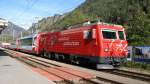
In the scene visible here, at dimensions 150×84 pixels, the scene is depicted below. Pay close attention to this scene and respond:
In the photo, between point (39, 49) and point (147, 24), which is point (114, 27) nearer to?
point (39, 49)

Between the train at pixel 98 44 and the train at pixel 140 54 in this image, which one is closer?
the train at pixel 98 44

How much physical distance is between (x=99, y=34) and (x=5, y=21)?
28546 mm

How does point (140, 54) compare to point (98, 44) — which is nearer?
point (98, 44)

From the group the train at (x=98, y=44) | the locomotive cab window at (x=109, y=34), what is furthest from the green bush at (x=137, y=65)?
the locomotive cab window at (x=109, y=34)

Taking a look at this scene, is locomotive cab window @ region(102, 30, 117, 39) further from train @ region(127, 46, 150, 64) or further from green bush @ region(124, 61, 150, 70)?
train @ region(127, 46, 150, 64)

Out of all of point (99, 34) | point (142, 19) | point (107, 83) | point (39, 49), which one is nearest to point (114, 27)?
point (99, 34)

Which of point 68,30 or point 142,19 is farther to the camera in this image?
point 142,19

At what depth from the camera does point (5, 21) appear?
4566 cm

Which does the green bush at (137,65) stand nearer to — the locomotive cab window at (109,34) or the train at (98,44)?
the train at (98,44)

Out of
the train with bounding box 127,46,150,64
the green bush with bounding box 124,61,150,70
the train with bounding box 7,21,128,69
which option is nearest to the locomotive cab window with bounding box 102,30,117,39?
the train with bounding box 7,21,128,69

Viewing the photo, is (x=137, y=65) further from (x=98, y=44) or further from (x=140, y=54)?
(x=98, y=44)

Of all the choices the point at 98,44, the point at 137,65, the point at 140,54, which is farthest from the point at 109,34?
the point at 140,54

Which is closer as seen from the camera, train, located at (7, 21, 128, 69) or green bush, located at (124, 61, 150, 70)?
train, located at (7, 21, 128, 69)

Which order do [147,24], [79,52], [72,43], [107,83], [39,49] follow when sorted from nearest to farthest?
[107,83]
[79,52]
[72,43]
[39,49]
[147,24]
